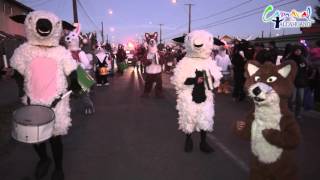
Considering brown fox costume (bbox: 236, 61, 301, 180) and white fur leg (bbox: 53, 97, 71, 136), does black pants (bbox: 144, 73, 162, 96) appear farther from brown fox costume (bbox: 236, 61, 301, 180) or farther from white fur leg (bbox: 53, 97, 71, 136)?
brown fox costume (bbox: 236, 61, 301, 180)

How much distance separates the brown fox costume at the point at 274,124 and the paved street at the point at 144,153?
141 cm

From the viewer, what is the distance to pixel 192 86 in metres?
6.57

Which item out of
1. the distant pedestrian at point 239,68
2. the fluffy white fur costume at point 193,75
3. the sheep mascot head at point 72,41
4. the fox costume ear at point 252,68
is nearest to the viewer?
the fox costume ear at point 252,68

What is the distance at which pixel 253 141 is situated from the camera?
418cm

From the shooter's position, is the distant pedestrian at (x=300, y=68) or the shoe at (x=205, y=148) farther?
the distant pedestrian at (x=300, y=68)

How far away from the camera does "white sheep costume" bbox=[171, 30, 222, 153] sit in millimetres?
6500

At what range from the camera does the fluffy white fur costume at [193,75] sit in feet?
21.3

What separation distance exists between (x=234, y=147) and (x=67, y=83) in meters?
3.20

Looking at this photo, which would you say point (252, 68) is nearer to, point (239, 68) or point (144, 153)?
point (144, 153)

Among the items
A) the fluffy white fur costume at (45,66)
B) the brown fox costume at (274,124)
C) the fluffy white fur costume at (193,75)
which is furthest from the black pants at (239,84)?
the brown fox costume at (274,124)

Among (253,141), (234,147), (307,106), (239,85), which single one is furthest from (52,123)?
(239,85)

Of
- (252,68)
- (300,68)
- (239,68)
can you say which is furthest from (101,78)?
(252,68)

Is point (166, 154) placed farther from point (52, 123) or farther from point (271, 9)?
point (271, 9)

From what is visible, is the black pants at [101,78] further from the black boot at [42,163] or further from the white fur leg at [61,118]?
the white fur leg at [61,118]
